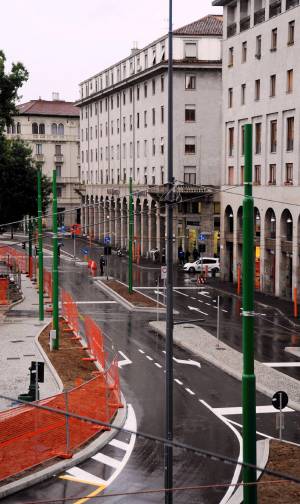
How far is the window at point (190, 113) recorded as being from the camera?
7569 cm

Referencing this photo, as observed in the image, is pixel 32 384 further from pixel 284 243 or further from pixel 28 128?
pixel 28 128

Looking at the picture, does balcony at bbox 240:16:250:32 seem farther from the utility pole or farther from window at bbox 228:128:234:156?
the utility pole

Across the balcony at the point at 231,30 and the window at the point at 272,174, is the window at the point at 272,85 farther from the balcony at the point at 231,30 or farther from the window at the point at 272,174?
the balcony at the point at 231,30

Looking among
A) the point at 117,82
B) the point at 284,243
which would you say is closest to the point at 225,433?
the point at 284,243

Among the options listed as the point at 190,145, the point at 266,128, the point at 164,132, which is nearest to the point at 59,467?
the point at 266,128

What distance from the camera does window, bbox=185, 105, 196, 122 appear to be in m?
75.7

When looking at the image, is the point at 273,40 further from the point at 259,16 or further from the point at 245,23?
the point at 245,23

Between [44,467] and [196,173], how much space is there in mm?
60166

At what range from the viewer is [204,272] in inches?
2692

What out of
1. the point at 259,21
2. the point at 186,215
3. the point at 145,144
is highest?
the point at 259,21

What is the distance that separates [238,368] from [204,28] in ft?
171

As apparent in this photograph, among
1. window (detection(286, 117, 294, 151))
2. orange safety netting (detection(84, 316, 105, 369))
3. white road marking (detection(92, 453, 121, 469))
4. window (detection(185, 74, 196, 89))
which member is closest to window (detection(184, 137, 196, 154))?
window (detection(185, 74, 196, 89))

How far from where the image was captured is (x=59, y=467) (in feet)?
59.4

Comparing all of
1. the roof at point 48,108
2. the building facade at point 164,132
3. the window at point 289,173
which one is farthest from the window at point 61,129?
the window at point 289,173
